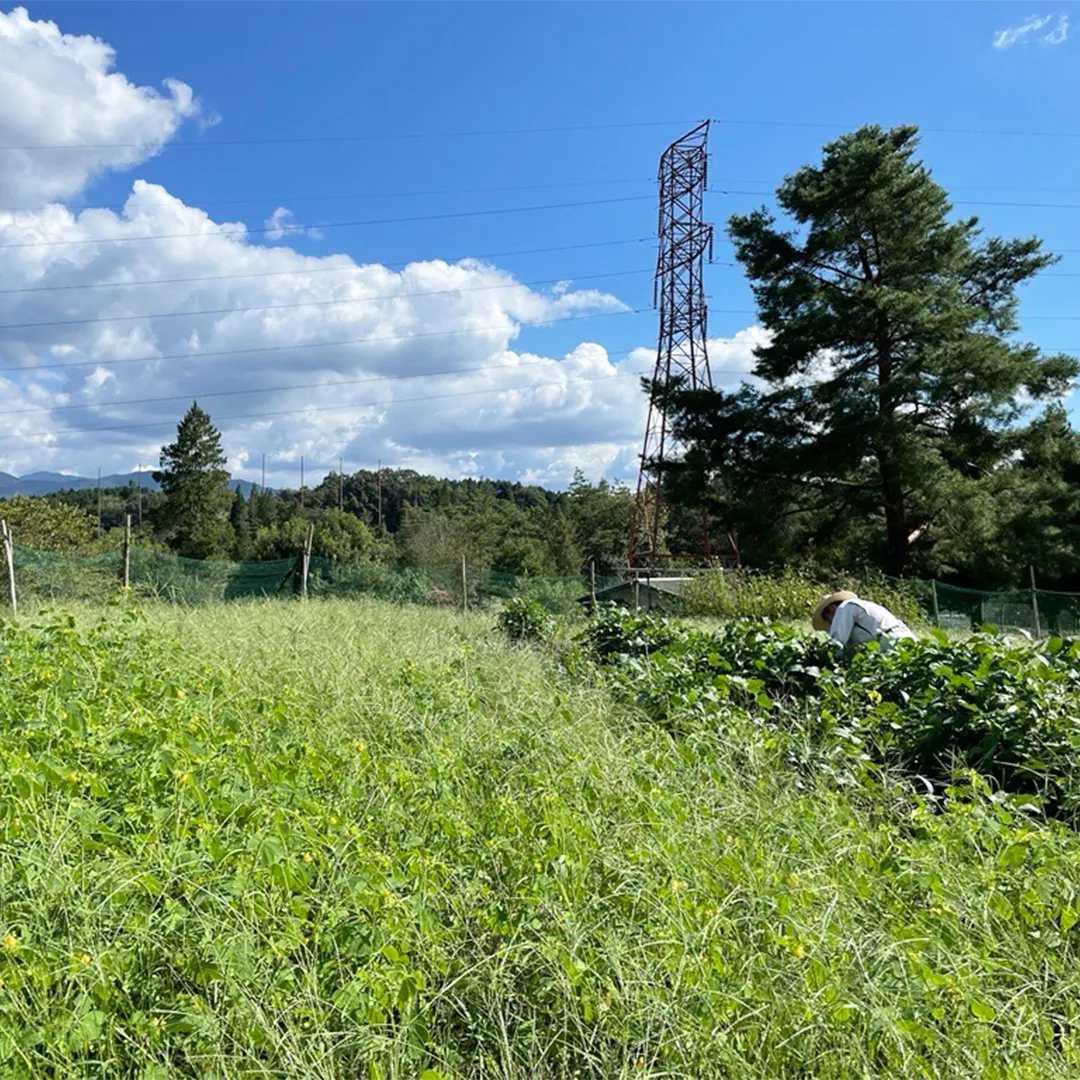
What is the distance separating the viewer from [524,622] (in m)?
9.35

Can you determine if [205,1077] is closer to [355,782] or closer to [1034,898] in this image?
[355,782]

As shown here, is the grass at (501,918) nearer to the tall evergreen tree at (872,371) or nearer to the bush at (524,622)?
the bush at (524,622)

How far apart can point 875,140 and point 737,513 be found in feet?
34.9

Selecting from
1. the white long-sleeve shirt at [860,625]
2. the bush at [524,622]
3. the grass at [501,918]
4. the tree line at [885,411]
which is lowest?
the grass at [501,918]

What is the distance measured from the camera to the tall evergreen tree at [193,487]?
54312 millimetres

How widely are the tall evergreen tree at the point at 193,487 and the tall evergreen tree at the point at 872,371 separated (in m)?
41.3

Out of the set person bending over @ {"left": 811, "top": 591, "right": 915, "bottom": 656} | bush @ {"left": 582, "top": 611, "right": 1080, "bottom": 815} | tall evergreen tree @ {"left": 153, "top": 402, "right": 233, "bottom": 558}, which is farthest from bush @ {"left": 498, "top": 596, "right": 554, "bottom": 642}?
tall evergreen tree @ {"left": 153, "top": 402, "right": 233, "bottom": 558}

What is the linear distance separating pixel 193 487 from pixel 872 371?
48.8 metres

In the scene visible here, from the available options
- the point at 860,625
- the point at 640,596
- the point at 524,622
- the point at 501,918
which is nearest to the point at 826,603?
the point at 860,625

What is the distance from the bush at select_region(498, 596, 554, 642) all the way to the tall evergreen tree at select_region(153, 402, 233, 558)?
4748 cm

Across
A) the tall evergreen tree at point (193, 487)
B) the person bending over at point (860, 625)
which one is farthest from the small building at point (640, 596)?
the tall evergreen tree at point (193, 487)

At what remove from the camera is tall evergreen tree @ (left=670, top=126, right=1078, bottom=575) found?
19.1 metres

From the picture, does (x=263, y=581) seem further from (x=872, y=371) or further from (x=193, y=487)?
(x=193, y=487)

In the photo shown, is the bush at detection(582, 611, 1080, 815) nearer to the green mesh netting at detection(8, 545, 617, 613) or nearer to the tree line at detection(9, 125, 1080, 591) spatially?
the green mesh netting at detection(8, 545, 617, 613)
